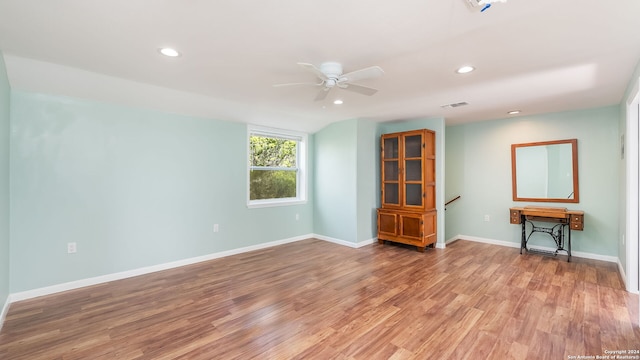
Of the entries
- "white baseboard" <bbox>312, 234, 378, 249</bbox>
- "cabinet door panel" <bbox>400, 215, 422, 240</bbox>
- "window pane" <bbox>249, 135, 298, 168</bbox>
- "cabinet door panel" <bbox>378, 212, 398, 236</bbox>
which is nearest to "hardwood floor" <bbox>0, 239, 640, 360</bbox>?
"cabinet door panel" <bbox>400, 215, 422, 240</bbox>

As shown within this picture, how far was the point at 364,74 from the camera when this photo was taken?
2.32m

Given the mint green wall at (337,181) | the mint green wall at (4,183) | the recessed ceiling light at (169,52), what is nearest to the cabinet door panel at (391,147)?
the mint green wall at (337,181)

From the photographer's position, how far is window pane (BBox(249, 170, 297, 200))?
4.96 m

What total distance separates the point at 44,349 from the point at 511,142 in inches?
245

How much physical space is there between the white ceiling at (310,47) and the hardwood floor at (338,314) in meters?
2.19

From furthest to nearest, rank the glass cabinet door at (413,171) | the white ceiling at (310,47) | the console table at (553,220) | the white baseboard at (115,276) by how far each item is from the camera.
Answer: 1. the glass cabinet door at (413,171)
2. the console table at (553,220)
3. the white baseboard at (115,276)
4. the white ceiling at (310,47)

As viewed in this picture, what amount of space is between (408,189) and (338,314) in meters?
2.85

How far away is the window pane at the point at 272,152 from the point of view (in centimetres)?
494

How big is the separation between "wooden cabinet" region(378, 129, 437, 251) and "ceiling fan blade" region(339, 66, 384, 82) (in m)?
2.59

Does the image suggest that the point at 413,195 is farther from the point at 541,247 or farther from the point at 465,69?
the point at 465,69

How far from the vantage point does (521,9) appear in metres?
1.70

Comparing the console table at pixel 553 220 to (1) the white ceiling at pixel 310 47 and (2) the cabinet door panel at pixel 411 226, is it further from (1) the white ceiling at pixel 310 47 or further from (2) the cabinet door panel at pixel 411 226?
(1) the white ceiling at pixel 310 47

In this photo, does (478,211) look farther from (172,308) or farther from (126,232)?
(126,232)

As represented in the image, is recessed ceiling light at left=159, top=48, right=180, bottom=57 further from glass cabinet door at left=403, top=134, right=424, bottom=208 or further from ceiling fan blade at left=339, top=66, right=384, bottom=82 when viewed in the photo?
glass cabinet door at left=403, top=134, right=424, bottom=208
